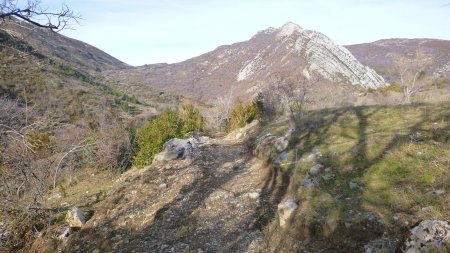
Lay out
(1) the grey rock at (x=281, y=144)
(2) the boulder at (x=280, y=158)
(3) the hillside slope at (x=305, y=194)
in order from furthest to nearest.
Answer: (1) the grey rock at (x=281, y=144) < (2) the boulder at (x=280, y=158) < (3) the hillside slope at (x=305, y=194)

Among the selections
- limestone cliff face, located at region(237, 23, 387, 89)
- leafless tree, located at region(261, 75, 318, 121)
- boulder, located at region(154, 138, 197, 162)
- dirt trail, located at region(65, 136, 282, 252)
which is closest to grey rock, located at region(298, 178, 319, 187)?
dirt trail, located at region(65, 136, 282, 252)

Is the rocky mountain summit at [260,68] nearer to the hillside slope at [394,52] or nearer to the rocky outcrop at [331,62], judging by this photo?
the rocky outcrop at [331,62]

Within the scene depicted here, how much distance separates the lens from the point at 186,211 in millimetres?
9734

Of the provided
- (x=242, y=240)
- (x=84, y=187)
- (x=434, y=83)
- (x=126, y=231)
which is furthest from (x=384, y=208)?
(x=434, y=83)

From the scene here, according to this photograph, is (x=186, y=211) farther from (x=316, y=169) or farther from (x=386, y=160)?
(x=386, y=160)

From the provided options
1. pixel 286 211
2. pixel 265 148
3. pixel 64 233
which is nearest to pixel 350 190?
pixel 286 211

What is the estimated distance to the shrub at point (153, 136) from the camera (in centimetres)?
1602

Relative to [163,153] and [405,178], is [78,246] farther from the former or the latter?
[405,178]

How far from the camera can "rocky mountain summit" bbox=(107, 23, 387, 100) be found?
65.8m

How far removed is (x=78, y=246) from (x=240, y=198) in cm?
445

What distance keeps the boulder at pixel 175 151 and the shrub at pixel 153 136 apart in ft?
2.57

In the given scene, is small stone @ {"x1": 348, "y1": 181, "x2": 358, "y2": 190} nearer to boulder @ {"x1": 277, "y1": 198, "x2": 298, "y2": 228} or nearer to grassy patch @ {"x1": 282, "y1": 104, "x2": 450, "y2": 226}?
grassy patch @ {"x1": 282, "y1": 104, "x2": 450, "y2": 226}

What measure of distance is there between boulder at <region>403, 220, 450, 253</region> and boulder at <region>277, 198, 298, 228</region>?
8.48ft

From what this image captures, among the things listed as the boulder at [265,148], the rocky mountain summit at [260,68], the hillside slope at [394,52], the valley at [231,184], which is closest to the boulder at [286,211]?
the valley at [231,184]
